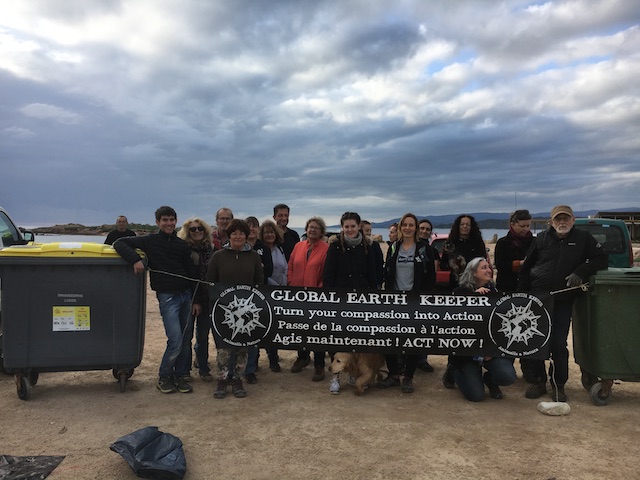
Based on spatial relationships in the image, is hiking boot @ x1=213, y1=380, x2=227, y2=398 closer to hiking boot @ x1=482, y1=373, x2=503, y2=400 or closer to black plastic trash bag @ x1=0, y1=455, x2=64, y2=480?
black plastic trash bag @ x1=0, y1=455, x2=64, y2=480

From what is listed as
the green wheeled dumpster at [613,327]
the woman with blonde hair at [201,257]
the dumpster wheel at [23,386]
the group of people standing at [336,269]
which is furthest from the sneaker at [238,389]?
the green wheeled dumpster at [613,327]

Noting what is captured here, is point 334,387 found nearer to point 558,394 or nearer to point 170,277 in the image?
point 170,277

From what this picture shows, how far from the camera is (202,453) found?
3.55 meters

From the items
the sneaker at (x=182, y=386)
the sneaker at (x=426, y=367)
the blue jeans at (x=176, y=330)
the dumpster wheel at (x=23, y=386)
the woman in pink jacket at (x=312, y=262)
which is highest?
the woman in pink jacket at (x=312, y=262)

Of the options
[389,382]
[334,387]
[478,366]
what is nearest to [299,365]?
[334,387]

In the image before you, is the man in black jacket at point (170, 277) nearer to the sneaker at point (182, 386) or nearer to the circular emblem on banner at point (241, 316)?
the sneaker at point (182, 386)

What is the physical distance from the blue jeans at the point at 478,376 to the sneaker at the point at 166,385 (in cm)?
294

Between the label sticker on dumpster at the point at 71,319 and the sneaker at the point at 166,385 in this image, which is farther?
the sneaker at the point at 166,385

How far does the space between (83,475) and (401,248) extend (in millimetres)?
3553

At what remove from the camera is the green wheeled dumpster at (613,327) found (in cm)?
445

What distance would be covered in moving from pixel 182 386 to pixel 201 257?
1.38 metres

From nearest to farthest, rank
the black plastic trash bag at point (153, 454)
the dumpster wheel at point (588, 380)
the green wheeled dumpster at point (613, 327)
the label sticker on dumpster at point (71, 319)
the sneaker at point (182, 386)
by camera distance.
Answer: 1. the black plastic trash bag at point (153, 454)
2. the green wheeled dumpster at point (613, 327)
3. the label sticker on dumpster at point (71, 319)
4. the dumpster wheel at point (588, 380)
5. the sneaker at point (182, 386)

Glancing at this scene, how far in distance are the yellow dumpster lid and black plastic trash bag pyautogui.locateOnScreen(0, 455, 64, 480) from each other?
1891mm

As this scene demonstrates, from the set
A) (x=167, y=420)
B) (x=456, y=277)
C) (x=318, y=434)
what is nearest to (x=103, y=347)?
(x=167, y=420)
